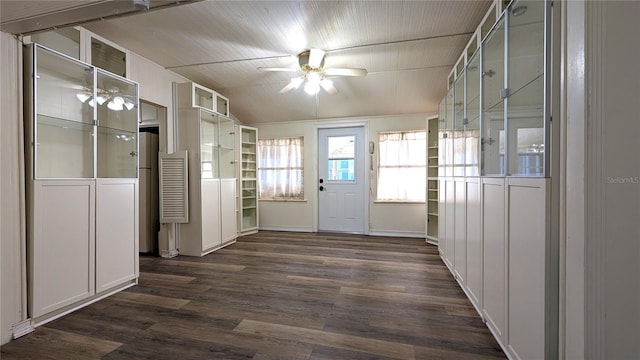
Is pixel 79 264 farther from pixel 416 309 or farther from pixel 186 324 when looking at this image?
pixel 416 309

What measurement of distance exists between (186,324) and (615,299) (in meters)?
2.24

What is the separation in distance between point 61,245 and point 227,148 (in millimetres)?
2469

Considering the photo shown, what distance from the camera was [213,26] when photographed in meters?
2.53

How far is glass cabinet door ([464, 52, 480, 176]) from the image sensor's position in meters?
2.02

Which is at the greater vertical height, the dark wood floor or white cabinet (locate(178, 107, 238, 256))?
white cabinet (locate(178, 107, 238, 256))

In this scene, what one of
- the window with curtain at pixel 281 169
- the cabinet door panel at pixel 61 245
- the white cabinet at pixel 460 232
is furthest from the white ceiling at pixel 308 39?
the white cabinet at pixel 460 232

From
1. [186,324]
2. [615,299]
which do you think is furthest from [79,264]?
[615,299]

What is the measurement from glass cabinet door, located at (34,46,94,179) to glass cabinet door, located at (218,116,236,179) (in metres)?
1.76

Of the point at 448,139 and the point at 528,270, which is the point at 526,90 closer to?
the point at 528,270

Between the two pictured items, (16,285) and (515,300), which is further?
(16,285)

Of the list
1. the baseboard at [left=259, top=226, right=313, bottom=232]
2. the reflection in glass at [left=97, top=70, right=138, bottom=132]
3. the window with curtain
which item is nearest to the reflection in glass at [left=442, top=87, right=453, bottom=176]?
the window with curtain

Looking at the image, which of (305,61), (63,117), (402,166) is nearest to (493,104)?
(305,61)

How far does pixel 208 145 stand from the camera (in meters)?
3.69

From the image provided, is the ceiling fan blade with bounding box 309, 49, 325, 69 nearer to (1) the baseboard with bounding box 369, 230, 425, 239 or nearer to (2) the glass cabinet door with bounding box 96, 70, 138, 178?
(2) the glass cabinet door with bounding box 96, 70, 138, 178
